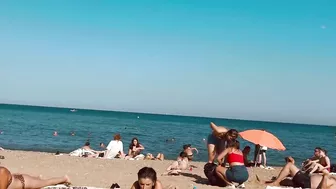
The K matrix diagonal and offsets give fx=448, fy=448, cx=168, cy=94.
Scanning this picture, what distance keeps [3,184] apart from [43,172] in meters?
4.71

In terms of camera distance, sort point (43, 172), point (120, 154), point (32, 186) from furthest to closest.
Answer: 1. point (120, 154)
2. point (43, 172)
3. point (32, 186)

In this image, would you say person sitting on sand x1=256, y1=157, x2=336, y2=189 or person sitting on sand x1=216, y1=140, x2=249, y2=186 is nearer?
person sitting on sand x1=256, y1=157, x2=336, y2=189

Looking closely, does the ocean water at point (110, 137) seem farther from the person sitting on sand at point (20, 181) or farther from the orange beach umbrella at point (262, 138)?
the person sitting on sand at point (20, 181)

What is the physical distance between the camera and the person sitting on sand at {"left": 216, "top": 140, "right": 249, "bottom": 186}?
9.31 m

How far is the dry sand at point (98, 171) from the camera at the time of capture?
10.1m

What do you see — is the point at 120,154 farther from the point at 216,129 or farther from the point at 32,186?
the point at 32,186

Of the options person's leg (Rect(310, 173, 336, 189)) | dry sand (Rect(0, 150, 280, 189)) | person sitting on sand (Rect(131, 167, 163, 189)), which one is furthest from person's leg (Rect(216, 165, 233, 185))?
person sitting on sand (Rect(131, 167, 163, 189))

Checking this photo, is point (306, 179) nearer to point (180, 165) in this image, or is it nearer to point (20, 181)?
point (180, 165)

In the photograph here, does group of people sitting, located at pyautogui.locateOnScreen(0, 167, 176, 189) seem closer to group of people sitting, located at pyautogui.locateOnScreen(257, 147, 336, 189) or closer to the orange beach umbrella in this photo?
group of people sitting, located at pyautogui.locateOnScreen(257, 147, 336, 189)

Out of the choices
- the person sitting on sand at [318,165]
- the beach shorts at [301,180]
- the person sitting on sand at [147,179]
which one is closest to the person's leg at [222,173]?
the beach shorts at [301,180]

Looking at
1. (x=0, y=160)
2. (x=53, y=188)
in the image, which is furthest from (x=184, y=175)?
(x=0, y=160)

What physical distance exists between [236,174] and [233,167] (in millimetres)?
159

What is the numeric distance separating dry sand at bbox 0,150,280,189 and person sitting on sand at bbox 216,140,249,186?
0.41m

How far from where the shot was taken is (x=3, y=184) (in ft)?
21.7
